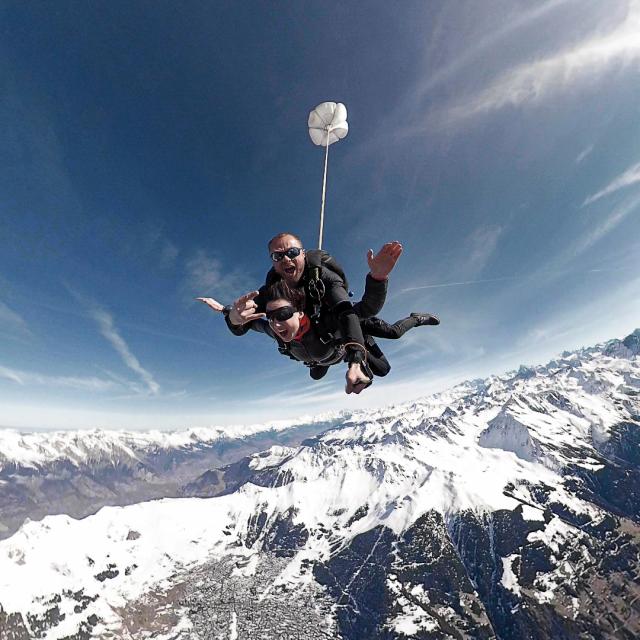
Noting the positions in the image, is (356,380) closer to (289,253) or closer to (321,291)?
(321,291)

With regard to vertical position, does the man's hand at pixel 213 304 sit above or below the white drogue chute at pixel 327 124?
below

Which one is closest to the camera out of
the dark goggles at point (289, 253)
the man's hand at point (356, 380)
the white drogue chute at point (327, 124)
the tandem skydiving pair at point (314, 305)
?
the man's hand at point (356, 380)

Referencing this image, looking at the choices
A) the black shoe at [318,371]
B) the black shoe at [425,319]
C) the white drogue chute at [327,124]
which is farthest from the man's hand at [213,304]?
the black shoe at [425,319]

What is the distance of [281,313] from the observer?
18.1ft

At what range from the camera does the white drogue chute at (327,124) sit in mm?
7691

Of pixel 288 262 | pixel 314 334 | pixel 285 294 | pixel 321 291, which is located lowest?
pixel 314 334

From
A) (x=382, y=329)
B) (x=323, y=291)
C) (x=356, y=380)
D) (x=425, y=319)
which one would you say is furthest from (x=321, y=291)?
(x=425, y=319)

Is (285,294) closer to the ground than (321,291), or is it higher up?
higher up

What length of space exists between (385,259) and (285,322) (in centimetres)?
192

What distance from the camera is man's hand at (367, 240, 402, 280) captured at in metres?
4.47

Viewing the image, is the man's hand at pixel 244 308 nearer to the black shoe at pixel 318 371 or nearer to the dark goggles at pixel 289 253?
the dark goggles at pixel 289 253

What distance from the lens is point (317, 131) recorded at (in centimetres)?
802

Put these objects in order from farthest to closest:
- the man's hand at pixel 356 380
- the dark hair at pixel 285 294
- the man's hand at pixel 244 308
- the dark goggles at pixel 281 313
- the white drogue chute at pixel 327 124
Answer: the white drogue chute at pixel 327 124, the dark hair at pixel 285 294, the dark goggles at pixel 281 313, the man's hand at pixel 244 308, the man's hand at pixel 356 380

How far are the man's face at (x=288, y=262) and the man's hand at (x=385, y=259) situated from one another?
53.3 inches
